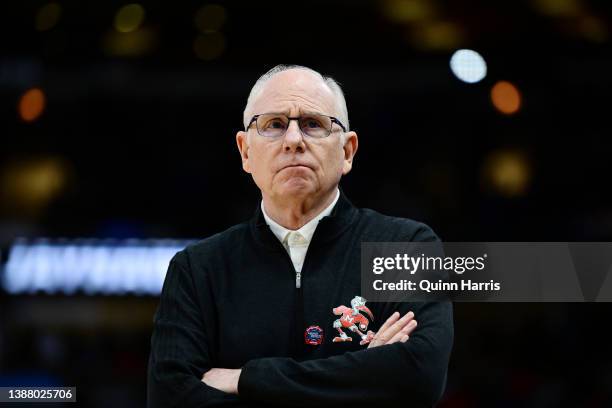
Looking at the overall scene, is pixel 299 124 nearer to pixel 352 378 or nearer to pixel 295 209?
pixel 295 209

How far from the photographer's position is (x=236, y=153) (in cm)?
335

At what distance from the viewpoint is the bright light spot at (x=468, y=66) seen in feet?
10.9

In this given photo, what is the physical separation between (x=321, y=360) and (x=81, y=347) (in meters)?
1.66

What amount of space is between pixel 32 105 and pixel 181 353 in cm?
185

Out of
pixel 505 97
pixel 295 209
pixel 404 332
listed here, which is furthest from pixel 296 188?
pixel 505 97

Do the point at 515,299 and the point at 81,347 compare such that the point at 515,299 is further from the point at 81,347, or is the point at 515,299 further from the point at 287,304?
the point at 81,347

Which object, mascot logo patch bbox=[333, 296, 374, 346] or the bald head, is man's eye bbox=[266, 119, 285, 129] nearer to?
the bald head

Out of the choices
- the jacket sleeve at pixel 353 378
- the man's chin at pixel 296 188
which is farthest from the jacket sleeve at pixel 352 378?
the man's chin at pixel 296 188

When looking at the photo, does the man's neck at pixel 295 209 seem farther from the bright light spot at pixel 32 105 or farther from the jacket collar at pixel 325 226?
the bright light spot at pixel 32 105

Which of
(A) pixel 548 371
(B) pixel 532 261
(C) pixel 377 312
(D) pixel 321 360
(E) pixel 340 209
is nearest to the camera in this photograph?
(D) pixel 321 360

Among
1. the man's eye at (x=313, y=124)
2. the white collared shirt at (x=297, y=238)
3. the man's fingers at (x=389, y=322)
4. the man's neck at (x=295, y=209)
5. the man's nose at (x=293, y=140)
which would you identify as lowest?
the man's fingers at (x=389, y=322)

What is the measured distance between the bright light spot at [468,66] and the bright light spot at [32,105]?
1.73 metres

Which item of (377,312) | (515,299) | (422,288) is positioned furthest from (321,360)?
(515,299)

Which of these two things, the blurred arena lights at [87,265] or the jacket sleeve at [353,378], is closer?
the jacket sleeve at [353,378]
